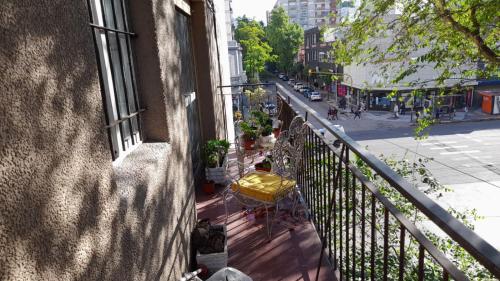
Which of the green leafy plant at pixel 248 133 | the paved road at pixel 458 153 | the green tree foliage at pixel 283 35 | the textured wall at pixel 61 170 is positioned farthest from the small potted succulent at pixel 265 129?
the green tree foliage at pixel 283 35

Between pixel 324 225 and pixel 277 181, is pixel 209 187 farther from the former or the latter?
pixel 324 225

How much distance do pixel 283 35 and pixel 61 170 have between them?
56541 millimetres

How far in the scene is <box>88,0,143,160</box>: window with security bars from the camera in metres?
1.98

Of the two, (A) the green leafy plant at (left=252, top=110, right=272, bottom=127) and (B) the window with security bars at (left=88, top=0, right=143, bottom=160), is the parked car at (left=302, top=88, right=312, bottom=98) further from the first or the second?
(B) the window with security bars at (left=88, top=0, right=143, bottom=160)

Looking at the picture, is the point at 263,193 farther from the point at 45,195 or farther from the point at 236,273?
the point at 45,195

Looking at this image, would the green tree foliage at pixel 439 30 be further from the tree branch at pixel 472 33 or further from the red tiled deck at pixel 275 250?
the red tiled deck at pixel 275 250

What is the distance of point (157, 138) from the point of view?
8.47 ft

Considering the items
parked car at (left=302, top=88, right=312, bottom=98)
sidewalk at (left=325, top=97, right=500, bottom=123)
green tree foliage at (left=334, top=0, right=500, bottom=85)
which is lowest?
sidewalk at (left=325, top=97, right=500, bottom=123)

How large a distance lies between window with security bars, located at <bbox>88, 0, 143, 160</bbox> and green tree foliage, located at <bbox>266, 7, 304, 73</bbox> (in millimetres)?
53763

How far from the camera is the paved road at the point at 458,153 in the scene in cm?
1301

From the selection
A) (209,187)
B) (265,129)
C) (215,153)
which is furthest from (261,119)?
(209,187)

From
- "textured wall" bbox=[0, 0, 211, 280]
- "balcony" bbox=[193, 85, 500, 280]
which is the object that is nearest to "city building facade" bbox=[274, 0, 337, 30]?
"balcony" bbox=[193, 85, 500, 280]

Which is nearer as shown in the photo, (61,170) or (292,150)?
(61,170)

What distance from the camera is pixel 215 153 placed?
203 inches
